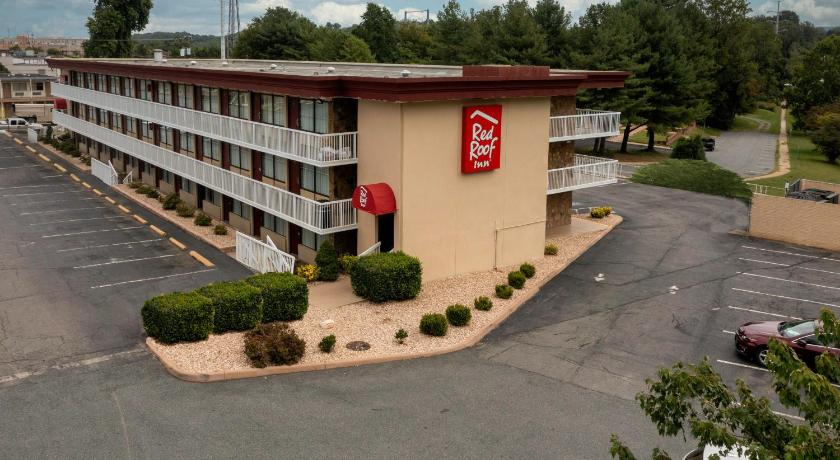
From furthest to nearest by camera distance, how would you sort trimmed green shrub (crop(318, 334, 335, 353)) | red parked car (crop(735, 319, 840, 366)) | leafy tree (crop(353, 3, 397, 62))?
leafy tree (crop(353, 3, 397, 62))
trimmed green shrub (crop(318, 334, 335, 353))
red parked car (crop(735, 319, 840, 366))

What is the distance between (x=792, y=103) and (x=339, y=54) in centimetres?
5796

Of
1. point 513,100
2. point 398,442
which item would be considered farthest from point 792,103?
point 398,442

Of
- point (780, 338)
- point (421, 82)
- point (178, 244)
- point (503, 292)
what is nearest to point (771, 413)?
point (780, 338)

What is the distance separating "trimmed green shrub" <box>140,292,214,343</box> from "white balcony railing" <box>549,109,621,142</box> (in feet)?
60.5

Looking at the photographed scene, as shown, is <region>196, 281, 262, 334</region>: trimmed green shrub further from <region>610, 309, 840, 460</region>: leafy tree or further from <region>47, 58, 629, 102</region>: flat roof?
<region>610, 309, 840, 460</region>: leafy tree

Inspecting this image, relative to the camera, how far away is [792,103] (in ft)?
311

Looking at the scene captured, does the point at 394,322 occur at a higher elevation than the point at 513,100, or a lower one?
lower

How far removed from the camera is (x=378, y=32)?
107688 mm

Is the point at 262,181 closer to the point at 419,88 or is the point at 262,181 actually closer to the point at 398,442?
the point at 419,88

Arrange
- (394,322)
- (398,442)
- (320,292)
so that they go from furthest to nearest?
(320,292) < (394,322) < (398,442)

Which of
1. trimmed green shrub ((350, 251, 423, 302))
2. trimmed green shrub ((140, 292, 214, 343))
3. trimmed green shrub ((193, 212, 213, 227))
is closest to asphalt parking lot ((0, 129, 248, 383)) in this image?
trimmed green shrub ((140, 292, 214, 343))

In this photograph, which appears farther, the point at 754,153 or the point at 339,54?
the point at 339,54

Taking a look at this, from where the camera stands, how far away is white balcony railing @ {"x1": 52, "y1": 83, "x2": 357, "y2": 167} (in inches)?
1121

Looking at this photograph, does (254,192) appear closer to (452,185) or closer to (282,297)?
(452,185)
